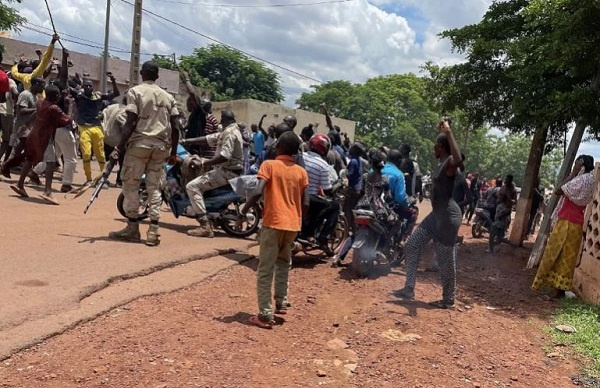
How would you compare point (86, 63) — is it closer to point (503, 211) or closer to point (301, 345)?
point (503, 211)

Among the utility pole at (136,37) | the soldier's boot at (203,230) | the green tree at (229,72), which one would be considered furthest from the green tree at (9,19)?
the green tree at (229,72)

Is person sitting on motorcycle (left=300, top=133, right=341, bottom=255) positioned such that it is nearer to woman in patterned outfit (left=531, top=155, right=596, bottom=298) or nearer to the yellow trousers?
woman in patterned outfit (left=531, top=155, right=596, bottom=298)

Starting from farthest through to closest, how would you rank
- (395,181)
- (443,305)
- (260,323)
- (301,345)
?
(395,181) → (443,305) → (260,323) → (301,345)

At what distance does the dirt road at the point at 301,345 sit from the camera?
3.22 m

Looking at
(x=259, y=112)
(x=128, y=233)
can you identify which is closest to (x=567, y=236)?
(x=128, y=233)

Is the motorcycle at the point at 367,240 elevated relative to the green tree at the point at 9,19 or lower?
lower

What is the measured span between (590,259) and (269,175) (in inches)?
164

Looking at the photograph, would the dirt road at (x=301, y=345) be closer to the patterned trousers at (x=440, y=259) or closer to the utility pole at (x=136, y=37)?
the patterned trousers at (x=440, y=259)

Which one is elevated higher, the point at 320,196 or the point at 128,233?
A: the point at 320,196

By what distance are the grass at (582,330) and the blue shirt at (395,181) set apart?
223 cm

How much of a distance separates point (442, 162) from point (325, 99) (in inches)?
1657

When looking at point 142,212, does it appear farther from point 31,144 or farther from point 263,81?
point 263,81

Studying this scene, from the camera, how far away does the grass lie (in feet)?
14.6

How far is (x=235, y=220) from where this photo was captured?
736 centimetres
